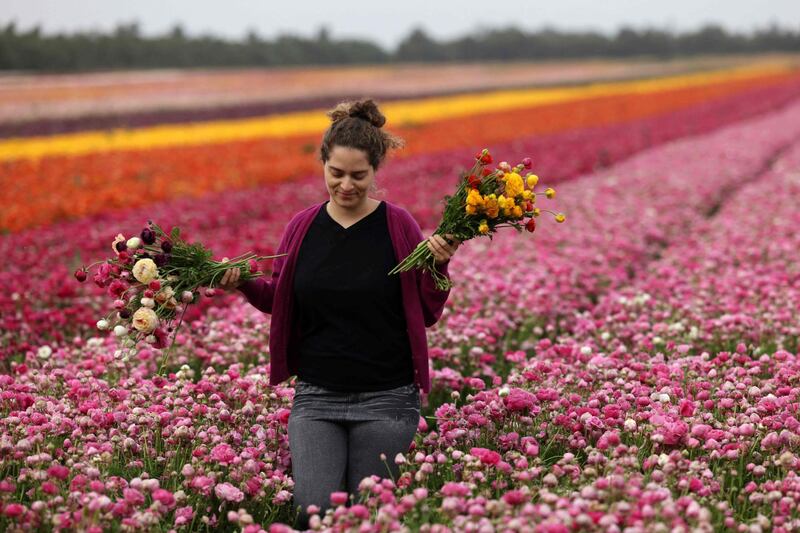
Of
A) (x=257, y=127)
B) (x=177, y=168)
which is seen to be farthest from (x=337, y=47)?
(x=177, y=168)

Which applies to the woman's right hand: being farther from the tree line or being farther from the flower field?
the tree line

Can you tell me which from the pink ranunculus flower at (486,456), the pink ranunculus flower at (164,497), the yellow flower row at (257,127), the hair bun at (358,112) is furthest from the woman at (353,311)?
the yellow flower row at (257,127)

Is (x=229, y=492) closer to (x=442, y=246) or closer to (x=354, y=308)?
(x=354, y=308)

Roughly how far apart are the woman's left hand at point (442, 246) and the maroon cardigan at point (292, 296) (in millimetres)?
136

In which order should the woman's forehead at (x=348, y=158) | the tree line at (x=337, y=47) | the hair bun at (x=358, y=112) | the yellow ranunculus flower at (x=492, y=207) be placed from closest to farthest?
the yellow ranunculus flower at (x=492, y=207)
the woman's forehead at (x=348, y=158)
the hair bun at (x=358, y=112)
the tree line at (x=337, y=47)

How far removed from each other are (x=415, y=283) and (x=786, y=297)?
11.6ft

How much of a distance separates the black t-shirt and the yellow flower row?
46.1 ft

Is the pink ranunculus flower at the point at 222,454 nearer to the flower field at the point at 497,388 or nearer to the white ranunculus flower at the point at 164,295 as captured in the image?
the flower field at the point at 497,388

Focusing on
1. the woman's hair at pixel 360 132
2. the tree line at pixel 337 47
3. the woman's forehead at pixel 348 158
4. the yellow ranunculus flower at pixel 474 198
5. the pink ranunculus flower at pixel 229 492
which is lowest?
the pink ranunculus flower at pixel 229 492

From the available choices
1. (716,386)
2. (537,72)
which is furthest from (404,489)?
(537,72)

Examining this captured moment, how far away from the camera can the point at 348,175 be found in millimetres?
3984

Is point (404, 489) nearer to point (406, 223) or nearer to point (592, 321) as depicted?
point (406, 223)

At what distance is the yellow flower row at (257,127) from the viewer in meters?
23.2

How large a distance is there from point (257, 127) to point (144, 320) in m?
26.8
